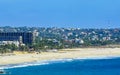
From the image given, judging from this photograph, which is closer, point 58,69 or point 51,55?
point 58,69

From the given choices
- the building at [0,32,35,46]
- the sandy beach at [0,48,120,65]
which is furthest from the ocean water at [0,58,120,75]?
the building at [0,32,35,46]

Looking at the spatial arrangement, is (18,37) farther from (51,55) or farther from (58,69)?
(58,69)

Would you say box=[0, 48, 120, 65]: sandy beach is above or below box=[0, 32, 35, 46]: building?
below

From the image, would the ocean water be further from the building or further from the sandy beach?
the building

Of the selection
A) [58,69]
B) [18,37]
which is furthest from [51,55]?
[18,37]

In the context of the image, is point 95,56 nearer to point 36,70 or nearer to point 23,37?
point 23,37

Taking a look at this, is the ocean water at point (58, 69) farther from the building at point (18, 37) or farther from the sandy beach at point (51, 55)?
the building at point (18, 37)

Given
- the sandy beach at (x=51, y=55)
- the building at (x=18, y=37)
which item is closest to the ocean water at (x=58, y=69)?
the sandy beach at (x=51, y=55)

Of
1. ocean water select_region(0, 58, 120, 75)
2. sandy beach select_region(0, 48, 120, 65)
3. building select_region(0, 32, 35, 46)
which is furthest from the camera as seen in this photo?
building select_region(0, 32, 35, 46)

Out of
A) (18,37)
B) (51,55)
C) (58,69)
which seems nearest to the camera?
(58,69)

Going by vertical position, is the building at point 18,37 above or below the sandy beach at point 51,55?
above

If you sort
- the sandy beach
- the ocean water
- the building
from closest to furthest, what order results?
the ocean water < the sandy beach < the building

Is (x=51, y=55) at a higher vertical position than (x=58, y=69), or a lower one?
lower
